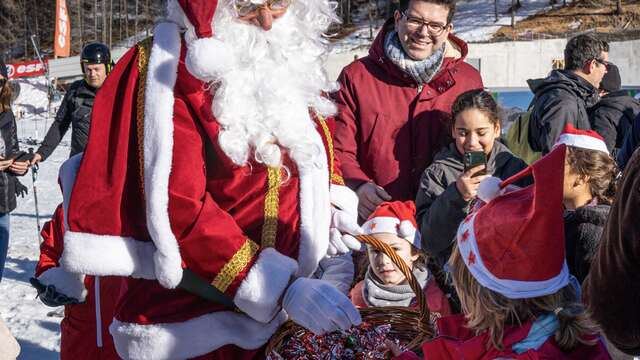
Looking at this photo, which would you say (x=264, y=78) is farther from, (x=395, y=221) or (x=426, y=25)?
(x=426, y=25)

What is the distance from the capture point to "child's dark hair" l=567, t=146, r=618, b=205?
8.87 ft

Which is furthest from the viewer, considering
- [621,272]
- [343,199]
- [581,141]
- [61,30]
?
[61,30]

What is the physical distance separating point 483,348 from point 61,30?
1075 inches

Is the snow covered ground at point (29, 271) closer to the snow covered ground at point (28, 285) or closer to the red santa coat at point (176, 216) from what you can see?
the snow covered ground at point (28, 285)

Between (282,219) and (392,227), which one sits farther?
(392,227)

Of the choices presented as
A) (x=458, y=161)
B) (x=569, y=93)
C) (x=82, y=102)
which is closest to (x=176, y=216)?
(x=458, y=161)

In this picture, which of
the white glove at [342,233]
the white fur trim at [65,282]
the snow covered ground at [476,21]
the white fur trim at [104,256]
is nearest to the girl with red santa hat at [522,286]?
the white glove at [342,233]

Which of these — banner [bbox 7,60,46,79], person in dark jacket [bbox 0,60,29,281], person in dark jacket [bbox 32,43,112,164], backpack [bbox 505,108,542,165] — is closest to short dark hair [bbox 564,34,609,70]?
backpack [bbox 505,108,542,165]

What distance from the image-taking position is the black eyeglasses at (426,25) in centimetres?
288

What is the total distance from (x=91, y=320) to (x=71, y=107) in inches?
129

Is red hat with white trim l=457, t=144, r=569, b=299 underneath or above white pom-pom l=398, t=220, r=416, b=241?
above

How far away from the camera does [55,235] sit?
3.21 m

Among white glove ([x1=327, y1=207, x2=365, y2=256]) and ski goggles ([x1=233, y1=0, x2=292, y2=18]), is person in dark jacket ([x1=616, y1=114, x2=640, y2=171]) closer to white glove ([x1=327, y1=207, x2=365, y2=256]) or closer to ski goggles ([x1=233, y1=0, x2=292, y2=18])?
white glove ([x1=327, y1=207, x2=365, y2=256])

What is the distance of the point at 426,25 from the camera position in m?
2.89
